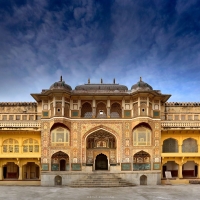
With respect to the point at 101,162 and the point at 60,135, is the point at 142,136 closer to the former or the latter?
the point at 101,162

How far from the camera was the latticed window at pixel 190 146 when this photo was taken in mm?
32062

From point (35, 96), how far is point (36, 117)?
3.88 meters

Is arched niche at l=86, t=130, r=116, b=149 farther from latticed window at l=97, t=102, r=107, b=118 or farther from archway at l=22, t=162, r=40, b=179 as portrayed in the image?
archway at l=22, t=162, r=40, b=179

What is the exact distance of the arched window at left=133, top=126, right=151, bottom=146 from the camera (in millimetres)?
30156

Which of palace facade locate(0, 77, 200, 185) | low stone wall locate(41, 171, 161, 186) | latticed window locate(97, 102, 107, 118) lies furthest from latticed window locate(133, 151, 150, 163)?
latticed window locate(97, 102, 107, 118)

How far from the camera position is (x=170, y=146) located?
32250mm

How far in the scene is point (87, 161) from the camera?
101ft

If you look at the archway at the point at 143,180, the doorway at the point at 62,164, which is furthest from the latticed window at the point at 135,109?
the doorway at the point at 62,164

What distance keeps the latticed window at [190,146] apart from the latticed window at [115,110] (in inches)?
343

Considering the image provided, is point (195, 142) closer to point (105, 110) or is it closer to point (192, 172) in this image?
point (192, 172)

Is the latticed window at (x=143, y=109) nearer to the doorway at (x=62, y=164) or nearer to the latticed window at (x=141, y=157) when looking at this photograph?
the latticed window at (x=141, y=157)

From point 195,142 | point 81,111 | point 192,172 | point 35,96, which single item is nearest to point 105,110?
point 81,111

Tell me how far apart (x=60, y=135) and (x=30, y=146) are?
14.3ft

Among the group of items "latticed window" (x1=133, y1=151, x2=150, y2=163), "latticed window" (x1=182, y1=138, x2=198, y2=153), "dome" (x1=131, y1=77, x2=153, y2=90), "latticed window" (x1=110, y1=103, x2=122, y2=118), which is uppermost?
"dome" (x1=131, y1=77, x2=153, y2=90)
